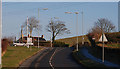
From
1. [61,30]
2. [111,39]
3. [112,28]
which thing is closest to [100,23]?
[112,28]

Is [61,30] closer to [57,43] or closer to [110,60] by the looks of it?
[57,43]

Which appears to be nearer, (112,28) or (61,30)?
(112,28)

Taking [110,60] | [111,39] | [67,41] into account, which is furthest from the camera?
[67,41]

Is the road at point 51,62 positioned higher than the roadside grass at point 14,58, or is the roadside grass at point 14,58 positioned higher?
the roadside grass at point 14,58

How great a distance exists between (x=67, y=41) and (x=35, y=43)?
81.6 ft

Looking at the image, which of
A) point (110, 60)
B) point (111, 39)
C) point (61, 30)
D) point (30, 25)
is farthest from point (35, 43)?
point (110, 60)

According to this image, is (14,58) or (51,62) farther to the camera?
(14,58)

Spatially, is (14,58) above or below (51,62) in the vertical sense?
above

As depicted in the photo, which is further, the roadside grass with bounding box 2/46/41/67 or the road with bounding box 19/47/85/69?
the roadside grass with bounding box 2/46/41/67

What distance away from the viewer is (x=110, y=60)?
107 feet

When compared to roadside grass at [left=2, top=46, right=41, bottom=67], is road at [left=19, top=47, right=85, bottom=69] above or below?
below

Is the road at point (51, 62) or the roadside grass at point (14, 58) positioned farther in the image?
the roadside grass at point (14, 58)

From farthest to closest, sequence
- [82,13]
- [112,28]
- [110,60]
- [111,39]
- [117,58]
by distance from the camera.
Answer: [112,28] < [111,39] < [82,13] < [110,60] < [117,58]

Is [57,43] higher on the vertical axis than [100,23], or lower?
lower
